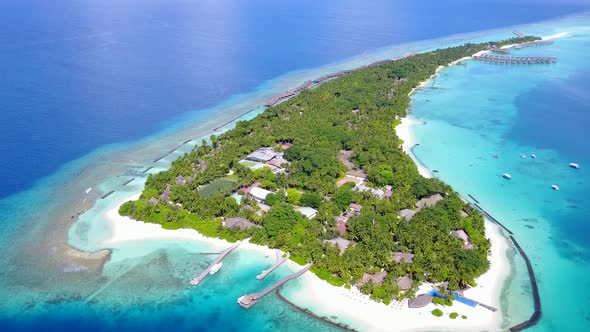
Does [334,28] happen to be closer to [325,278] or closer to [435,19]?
[435,19]

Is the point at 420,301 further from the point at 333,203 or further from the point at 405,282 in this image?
the point at 333,203

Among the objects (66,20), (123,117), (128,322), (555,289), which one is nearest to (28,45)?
(66,20)

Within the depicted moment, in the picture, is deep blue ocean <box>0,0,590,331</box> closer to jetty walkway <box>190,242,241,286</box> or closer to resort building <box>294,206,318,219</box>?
jetty walkway <box>190,242,241,286</box>

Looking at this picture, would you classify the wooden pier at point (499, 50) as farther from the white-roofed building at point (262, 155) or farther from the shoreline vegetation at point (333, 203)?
the white-roofed building at point (262, 155)

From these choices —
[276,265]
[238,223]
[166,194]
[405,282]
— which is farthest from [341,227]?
[166,194]

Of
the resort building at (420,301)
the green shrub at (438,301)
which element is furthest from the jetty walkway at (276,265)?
the green shrub at (438,301)

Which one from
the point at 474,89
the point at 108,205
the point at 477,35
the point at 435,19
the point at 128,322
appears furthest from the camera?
the point at 435,19

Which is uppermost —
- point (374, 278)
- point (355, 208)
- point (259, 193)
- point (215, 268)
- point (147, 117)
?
point (147, 117)

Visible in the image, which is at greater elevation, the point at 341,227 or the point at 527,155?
the point at 341,227
